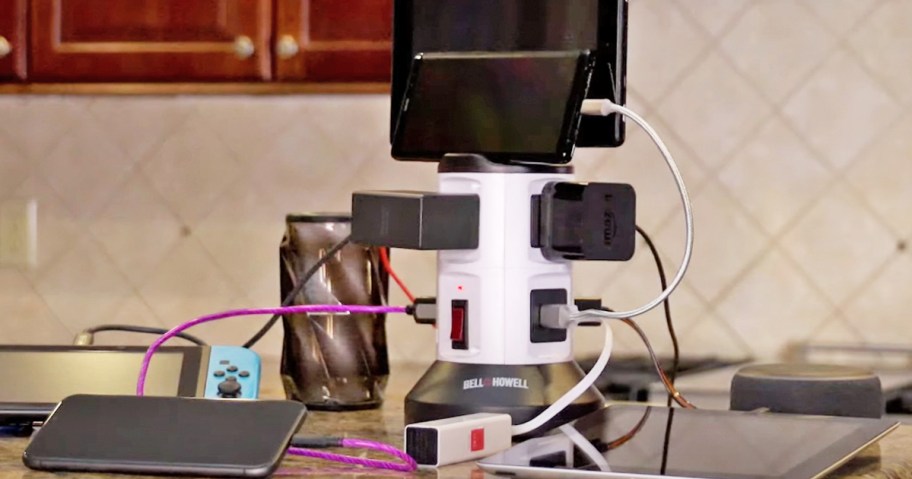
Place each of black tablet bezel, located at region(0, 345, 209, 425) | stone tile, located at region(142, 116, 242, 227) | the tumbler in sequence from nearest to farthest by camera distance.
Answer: black tablet bezel, located at region(0, 345, 209, 425)
the tumbler
stone tile, located at region(142, 116, 242, 227)

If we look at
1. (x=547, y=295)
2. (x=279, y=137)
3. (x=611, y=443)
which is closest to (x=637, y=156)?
(x=279, y=137)

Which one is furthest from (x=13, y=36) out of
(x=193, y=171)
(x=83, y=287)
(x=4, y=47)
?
(x=83, y=287)

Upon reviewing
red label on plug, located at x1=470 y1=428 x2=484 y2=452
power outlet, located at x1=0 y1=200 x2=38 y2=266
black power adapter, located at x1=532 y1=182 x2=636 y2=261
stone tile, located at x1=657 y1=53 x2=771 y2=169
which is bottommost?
power outlet, located at x1=0 y1=200 x2=38 y2=266

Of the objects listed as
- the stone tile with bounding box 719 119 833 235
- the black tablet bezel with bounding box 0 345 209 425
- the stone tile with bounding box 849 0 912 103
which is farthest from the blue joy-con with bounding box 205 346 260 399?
the stone tile with bounding box 849 0 912 103

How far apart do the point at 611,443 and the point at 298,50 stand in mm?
1194

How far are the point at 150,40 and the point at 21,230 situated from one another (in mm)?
553

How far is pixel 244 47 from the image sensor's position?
1956 millimetres

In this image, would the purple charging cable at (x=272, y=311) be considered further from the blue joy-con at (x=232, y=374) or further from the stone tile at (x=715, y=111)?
the stone tile at (x=715, y=111)

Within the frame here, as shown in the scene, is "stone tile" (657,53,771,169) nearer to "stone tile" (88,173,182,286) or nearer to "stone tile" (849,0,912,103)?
Result: "stone tile" (849,0,912,103)

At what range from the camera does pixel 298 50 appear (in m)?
1.96

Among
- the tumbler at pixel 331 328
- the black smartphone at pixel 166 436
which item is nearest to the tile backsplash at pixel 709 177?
the tumbler at pixel 331 328

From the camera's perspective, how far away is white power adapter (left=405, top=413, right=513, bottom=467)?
2.86 feet

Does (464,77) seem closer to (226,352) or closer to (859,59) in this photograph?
(226,352)

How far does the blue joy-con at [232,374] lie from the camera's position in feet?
3.68
